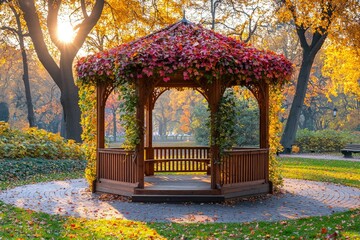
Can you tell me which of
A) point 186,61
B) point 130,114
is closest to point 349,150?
point 130,114

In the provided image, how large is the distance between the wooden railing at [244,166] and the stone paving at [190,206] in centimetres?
57

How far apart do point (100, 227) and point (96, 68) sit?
4.05 metres

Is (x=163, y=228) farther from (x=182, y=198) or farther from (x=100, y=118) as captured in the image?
(x=100, y=118)

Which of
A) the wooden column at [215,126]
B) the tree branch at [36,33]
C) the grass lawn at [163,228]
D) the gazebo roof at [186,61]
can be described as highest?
the tree branch at [36,33]

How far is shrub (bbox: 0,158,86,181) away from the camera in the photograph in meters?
15.8

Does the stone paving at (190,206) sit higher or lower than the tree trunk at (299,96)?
lower

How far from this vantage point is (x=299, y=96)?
26.7 metres

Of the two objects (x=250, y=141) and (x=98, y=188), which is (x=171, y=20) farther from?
(x=98, y=188)

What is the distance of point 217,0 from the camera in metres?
29.6

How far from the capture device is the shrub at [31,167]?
15.8m

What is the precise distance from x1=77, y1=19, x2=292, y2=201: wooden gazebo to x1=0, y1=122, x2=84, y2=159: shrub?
20.4ft

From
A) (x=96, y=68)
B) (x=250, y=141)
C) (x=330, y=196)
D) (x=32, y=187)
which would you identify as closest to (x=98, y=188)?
(x=32, y=187)

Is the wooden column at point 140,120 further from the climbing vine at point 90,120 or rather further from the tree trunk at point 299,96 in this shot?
the tree trunk at point 299,96

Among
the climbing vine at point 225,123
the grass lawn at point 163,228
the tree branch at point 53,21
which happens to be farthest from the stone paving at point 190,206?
the tree branch at point 53,21
